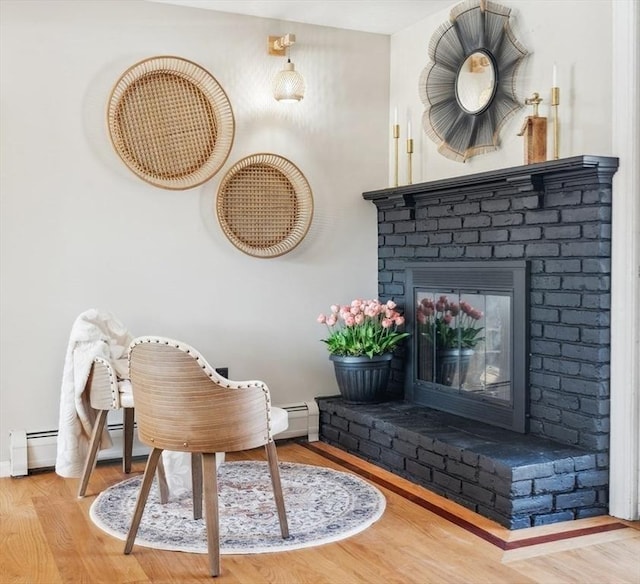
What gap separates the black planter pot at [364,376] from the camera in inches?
170

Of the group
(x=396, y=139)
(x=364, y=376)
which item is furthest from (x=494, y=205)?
(x=364, y=376)

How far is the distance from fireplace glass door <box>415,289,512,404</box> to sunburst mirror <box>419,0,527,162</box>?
0.76 metres

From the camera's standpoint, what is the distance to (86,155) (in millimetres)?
4109

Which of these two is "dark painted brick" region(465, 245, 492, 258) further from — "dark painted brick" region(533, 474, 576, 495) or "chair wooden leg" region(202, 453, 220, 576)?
"chair wooden leg" region(202, 453, 220, 576)

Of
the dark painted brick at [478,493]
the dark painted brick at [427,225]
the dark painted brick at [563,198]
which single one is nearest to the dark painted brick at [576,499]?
the dark painted brick at [478,493]

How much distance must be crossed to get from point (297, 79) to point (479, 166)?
3.59 ft

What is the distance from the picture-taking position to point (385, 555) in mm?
2873

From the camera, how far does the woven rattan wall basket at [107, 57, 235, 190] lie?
4.14m

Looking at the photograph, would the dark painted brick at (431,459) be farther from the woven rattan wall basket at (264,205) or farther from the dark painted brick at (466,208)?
the woven rattan wall basket at (264,205)

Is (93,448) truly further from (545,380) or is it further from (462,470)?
(545,380)

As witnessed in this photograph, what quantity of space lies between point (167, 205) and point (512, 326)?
74.8 inches

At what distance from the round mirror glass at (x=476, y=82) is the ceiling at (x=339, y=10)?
430 mm

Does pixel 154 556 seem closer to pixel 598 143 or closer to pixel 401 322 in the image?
pixel 401 322

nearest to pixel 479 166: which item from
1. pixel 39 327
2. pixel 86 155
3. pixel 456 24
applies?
pixel 456 24
